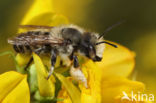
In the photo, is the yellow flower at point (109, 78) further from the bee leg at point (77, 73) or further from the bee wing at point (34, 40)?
the bee wing at point (34, 40)

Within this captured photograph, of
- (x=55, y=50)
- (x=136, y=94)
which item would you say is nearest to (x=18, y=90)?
(x=55, y=50)

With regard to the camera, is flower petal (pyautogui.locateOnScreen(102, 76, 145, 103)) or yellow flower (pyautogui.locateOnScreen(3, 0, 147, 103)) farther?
flower petal (pyautogui.locateOnScreen(102, 76, 145, 103))

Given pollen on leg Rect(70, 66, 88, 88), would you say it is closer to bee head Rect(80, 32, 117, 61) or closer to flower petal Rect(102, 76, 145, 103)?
bee head Rect(80, 32, 117, 61)

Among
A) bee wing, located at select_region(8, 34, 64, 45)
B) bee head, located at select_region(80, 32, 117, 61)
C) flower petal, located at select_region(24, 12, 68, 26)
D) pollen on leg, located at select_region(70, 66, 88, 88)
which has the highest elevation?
flower petal, located at select_region(24, 12, 68, 26)

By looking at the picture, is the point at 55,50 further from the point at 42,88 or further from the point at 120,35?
the point at 120,35

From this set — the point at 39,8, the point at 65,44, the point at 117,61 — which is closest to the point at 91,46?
the point at 65,44

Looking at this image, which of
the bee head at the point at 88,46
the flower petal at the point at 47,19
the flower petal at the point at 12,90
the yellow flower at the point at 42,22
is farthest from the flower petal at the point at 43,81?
the flower petal at the point at 47,19

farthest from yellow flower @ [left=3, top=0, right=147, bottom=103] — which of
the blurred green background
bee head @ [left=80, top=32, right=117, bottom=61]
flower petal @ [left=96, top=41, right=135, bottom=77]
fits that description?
the blurred green background
